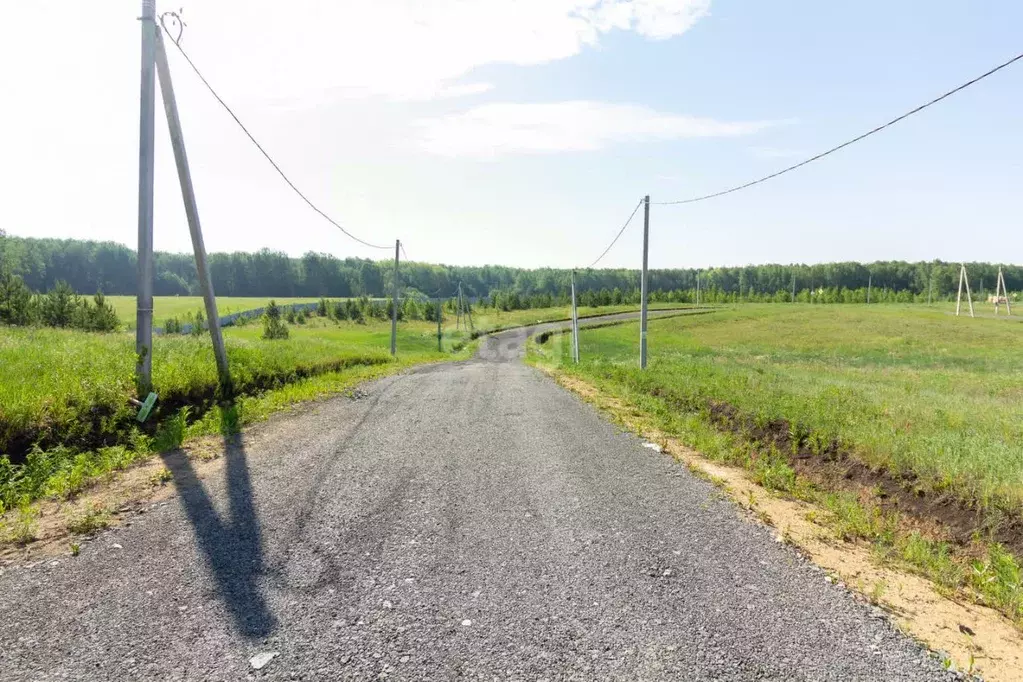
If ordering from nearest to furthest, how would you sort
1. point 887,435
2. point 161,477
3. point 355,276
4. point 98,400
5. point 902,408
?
point 161,477 < point 887,435 < point 98,400 < point 902,408 < point 355,276

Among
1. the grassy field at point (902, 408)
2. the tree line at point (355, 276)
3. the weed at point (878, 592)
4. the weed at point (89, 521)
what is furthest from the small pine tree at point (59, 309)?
the tree line at point (355, 276)

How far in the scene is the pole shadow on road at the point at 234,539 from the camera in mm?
4258

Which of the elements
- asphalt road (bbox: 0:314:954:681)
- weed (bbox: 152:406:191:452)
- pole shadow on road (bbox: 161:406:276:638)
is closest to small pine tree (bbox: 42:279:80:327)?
weed (bbox: 152:406:191:452)

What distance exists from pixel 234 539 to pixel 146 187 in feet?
28.1

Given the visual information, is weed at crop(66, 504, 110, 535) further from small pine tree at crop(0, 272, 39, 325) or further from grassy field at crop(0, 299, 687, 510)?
small pine tree at crop(0, 272, 39, 325)

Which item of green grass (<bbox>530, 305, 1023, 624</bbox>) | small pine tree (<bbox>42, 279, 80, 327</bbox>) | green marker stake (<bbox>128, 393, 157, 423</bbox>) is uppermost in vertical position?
small pine tree (<bbox>42, 279, 80, 327</bbox>)

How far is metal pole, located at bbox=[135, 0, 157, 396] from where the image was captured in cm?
1118

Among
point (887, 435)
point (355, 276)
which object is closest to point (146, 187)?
point (887, 435)

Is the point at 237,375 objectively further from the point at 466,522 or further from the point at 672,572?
the point at 672,572

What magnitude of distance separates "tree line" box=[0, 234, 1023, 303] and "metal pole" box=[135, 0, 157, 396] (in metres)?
93.5

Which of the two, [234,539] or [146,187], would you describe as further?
[146,187]

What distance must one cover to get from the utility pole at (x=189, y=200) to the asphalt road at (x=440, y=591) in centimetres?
646

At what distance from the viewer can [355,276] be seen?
165500 millimetres

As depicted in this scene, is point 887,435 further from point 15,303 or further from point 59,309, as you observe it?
point 59,309
